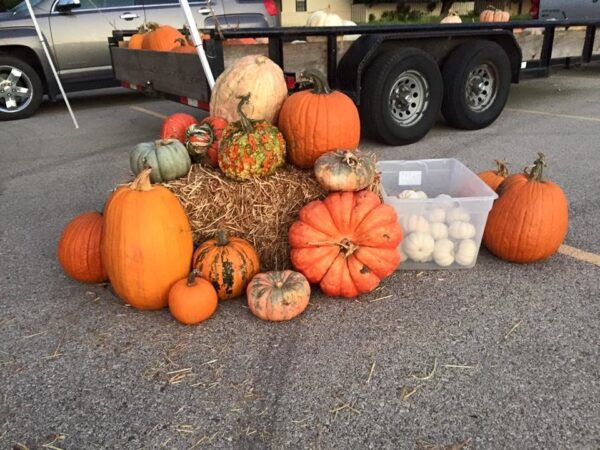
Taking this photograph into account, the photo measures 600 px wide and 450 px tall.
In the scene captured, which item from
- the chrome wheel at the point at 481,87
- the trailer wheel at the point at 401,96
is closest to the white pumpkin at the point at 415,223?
the trailer wheel at the point at 401,96

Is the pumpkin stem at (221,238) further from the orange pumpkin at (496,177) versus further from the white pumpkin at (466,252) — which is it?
the orange pumpkin at (496,177)

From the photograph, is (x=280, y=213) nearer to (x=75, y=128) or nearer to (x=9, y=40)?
(x=75, y=128)

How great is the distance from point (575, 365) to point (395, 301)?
1.02 meters

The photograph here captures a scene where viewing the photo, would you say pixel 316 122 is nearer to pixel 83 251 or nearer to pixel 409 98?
pixel 83 251

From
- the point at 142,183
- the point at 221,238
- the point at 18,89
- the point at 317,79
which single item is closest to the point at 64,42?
the point at 18,89

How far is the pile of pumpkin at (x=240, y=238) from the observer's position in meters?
2.93

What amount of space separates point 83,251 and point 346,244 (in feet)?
5.60

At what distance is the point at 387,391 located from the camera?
7.82ft

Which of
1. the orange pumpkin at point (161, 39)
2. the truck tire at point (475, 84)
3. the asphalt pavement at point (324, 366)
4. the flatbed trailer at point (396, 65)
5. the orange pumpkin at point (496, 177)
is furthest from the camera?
the orange pumpkin at point (161, 39)

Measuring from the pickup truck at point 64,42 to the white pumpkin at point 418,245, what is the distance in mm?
7070

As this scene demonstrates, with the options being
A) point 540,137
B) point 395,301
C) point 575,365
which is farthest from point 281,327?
point 540,137

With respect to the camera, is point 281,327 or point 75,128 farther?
point 75,128

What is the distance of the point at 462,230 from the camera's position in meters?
3.38

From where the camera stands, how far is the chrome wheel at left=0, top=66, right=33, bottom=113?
28.1 feet
